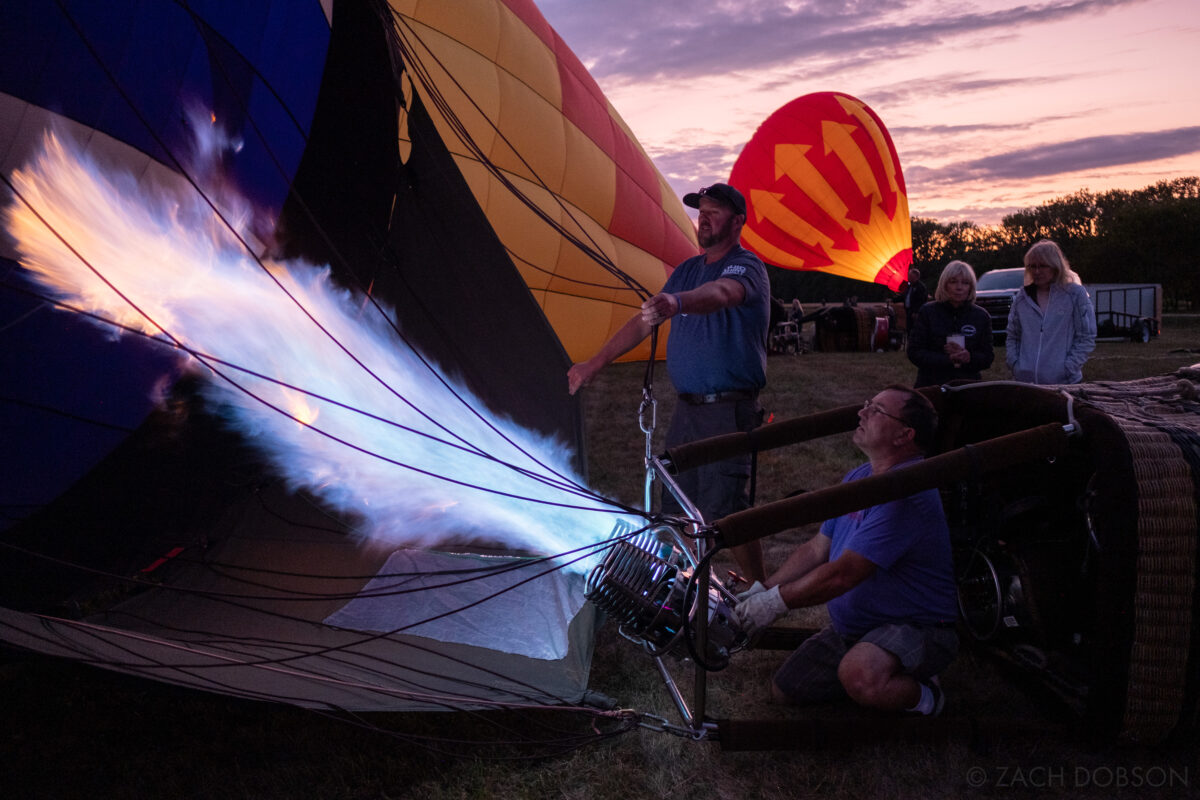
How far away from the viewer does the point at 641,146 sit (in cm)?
1042

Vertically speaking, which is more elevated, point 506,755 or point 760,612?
point 760,612

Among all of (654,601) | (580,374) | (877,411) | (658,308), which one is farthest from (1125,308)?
(654,601)

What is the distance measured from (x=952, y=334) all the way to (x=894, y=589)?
2.57 metres

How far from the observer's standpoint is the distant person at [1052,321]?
4.52m

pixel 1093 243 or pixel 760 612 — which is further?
pixel 1093 243

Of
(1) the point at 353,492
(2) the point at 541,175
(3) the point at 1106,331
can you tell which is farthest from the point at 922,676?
(3) the point at 1106,331

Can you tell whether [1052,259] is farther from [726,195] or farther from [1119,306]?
[1119,306]

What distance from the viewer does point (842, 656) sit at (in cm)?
276

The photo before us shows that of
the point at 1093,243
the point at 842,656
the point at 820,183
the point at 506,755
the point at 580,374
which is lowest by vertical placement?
the point at 506,755

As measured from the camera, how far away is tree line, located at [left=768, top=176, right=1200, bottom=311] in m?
43.6

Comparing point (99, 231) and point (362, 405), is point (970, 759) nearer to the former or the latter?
point (362, 405)

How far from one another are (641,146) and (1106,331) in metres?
16.1

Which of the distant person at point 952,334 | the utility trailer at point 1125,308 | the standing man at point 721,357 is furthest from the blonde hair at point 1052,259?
the utility trailer at point 1125,308

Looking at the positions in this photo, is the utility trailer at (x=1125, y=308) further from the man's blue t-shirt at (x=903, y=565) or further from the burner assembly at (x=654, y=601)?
the burner assembly at (x=654, y=601)
